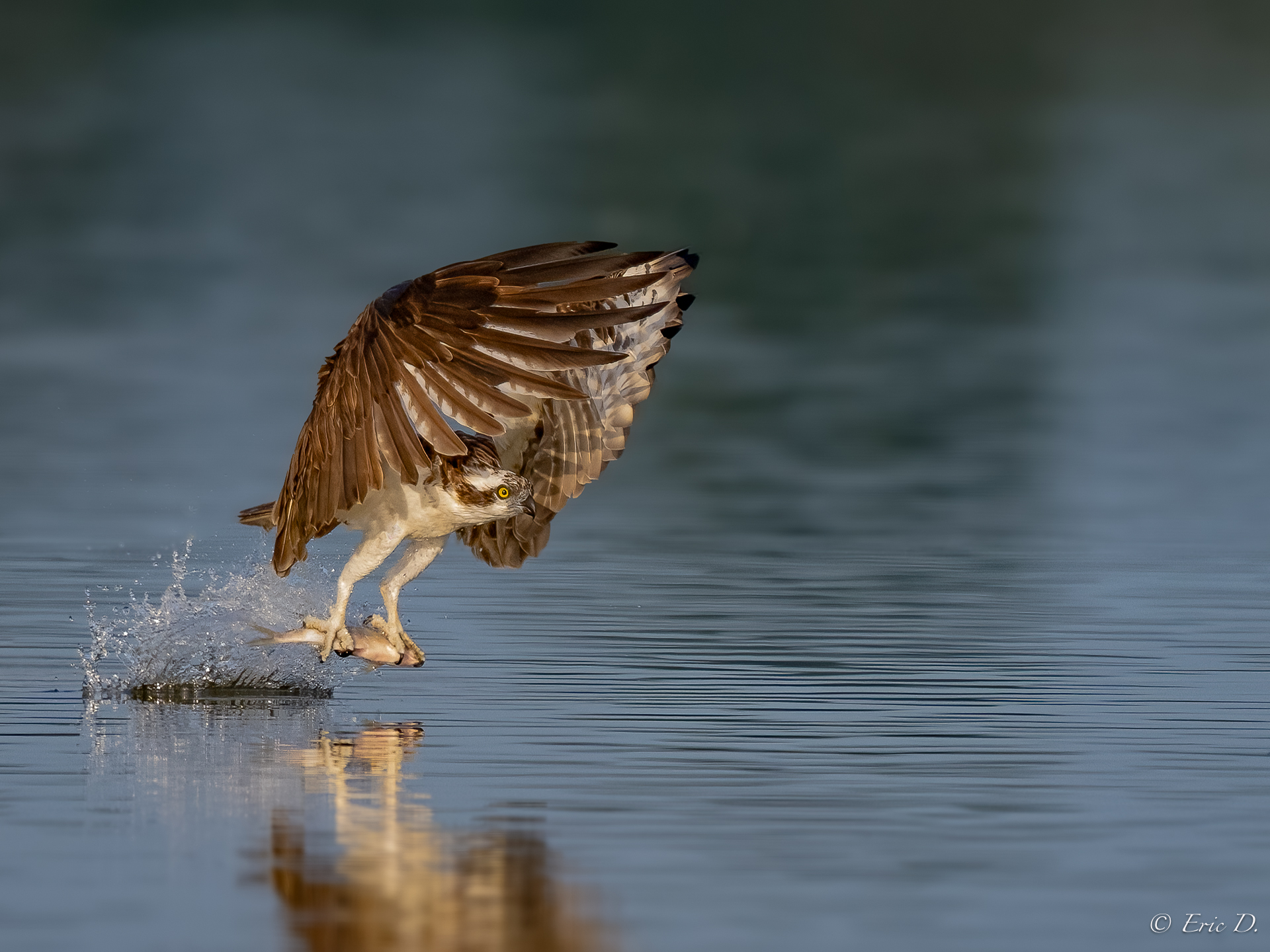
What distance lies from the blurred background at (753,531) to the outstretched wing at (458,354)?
4.35ft

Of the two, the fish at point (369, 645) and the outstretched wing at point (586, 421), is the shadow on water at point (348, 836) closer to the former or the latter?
the fish at point (369, 645)

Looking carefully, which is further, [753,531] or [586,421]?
[753,531]

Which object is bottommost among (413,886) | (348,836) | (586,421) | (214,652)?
(413,886)

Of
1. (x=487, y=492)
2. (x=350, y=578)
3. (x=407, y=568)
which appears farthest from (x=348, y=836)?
(x=407, y=568)

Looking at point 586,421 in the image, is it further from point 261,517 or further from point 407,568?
point 261,517

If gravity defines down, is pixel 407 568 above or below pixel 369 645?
above

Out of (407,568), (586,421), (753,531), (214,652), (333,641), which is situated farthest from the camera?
(753,531)

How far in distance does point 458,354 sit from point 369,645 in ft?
5.64

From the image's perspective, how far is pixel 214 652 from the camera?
13.4 m

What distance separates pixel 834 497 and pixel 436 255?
85.6 feet

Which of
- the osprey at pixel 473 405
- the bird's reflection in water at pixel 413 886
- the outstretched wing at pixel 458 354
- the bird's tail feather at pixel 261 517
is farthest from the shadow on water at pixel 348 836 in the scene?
the outstretched wing at pixel 458 354

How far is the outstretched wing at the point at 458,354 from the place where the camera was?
11.3 m

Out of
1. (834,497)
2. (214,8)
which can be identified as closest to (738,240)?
(834,497)

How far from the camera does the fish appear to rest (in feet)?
40.9
